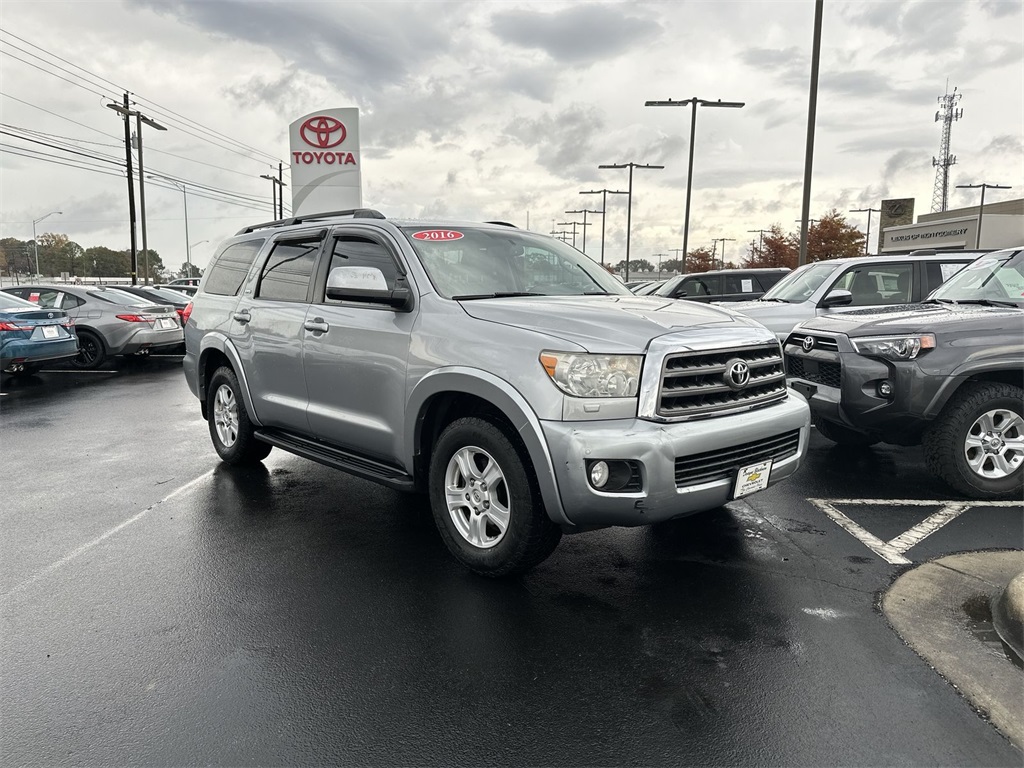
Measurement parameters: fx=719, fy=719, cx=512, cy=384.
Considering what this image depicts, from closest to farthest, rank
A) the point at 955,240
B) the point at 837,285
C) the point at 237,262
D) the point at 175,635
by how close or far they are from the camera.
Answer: the point at 175,635, the point at 237,262, the point at 837,285, the point at 955,240

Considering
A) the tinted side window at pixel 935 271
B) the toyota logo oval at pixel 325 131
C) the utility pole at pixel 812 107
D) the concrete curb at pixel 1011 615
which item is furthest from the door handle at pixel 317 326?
the toyota logo oval at pixel 325 131

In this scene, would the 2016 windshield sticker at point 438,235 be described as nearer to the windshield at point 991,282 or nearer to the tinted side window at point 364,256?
the tinted side window at point 364,256

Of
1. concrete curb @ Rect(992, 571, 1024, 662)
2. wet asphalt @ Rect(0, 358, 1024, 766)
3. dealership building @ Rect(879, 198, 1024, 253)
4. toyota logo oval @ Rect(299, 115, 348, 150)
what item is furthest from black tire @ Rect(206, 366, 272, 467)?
dealership building @ Rect(879, 198, 1024, 253)

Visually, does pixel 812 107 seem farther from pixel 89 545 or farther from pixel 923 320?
pixel 89 545

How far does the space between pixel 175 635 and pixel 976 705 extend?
135 inches

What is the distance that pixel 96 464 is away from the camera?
21.6 feet

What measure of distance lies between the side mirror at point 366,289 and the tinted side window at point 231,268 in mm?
1811

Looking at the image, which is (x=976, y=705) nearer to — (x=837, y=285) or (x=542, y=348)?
(x=542, y=348)

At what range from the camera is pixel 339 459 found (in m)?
4.81

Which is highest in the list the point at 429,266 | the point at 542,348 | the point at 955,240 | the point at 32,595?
the point at 955,240

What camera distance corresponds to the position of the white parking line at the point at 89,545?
3.94 m

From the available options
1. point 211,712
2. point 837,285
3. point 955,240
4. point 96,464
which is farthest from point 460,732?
point 955,240

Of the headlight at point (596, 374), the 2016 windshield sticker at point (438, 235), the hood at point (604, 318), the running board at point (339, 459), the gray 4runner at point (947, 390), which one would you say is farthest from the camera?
the gray 4runner at point (947, 390)

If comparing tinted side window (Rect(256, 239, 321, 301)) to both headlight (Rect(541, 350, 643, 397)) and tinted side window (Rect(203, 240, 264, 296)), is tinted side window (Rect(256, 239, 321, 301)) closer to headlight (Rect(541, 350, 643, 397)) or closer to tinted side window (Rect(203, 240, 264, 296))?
tinted side window (Rect(203, 240, 264, 296))
